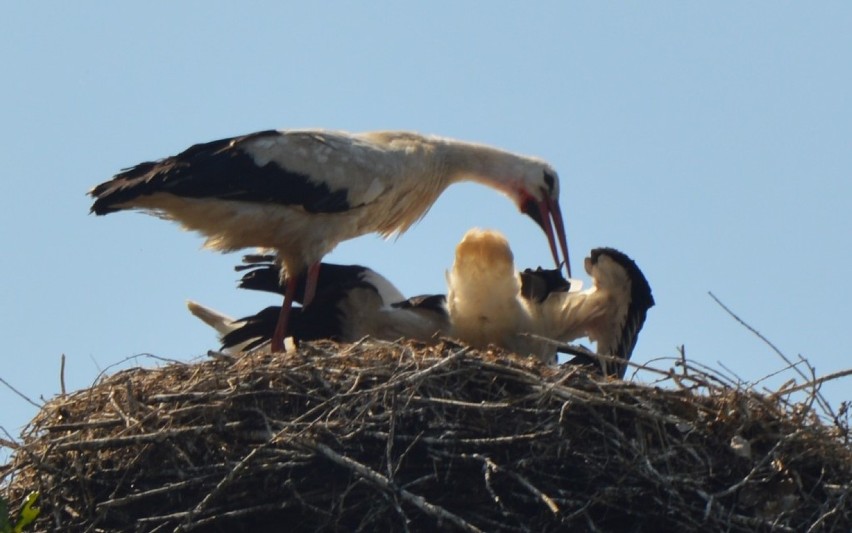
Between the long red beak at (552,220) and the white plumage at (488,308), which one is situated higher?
the long red beak at (552,220)

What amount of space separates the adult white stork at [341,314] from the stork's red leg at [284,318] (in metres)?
0.11

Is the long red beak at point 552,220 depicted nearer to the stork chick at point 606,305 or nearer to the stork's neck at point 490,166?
the stork's neck at point 490,166

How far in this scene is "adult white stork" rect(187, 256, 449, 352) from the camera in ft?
29.7

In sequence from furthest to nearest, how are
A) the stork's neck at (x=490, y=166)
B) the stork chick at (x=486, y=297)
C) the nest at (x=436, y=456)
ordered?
the stork's neck at (x=490, y=166) < the stork chick at (x=486, y=297) < the nest at (x=436, y=456)

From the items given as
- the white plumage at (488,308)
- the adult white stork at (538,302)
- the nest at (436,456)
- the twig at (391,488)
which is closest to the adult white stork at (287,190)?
the white plumage at (488,308)

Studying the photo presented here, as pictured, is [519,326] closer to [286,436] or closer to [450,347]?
[450,347]

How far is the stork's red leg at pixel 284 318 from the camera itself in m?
9.12

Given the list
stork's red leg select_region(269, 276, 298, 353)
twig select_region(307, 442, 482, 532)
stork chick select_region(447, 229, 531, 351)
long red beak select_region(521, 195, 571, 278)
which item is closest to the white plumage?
stork chick select_region(447, 229, 531, 351)

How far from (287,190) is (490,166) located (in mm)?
1539

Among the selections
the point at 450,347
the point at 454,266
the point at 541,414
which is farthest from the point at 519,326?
the point at 541,414

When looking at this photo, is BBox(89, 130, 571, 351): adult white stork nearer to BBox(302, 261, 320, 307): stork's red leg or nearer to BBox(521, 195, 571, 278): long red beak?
BBox(302, 261, 320, 307): stork's red leg

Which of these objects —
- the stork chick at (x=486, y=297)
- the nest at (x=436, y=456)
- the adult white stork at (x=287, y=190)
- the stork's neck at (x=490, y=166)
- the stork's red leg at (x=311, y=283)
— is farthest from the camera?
the stork's neck at (x=490, y=166)

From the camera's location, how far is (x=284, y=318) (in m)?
9.29

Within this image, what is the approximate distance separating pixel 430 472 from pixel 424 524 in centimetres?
22
